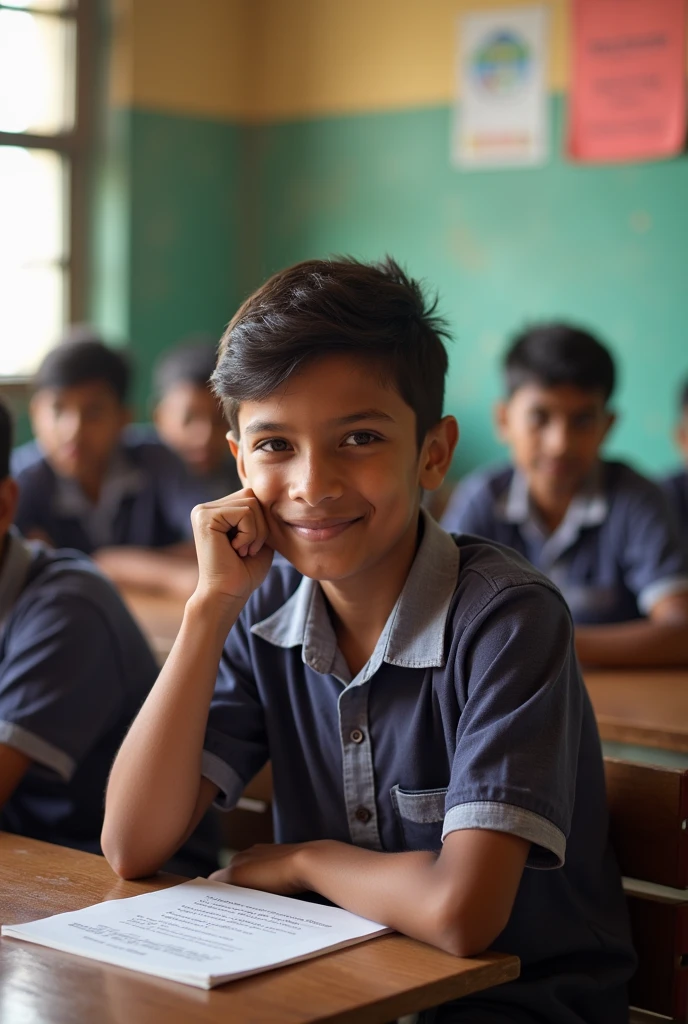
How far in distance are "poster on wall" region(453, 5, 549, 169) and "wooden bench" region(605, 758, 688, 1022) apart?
148 inches

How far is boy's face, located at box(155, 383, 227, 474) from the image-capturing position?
4.29 meters

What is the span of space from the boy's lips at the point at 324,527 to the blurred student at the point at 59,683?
0.40 metres

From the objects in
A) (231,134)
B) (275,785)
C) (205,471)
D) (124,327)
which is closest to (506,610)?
(275,785)

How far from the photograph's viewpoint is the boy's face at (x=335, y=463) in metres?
1.35

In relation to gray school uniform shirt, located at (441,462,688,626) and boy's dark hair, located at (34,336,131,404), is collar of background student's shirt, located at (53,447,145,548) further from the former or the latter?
gray school uniform shirt, located at (441,462,688,626)

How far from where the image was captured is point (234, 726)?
147 centimetres

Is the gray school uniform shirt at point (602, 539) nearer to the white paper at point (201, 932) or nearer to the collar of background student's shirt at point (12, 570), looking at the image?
the collar of background student's shirt at point (12, 570)

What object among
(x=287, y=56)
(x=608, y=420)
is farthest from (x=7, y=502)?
(x=287, y=56)

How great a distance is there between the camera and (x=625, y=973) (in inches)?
53.4

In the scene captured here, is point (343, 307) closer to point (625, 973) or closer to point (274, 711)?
point (274, 711)

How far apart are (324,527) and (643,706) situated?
2.96ft

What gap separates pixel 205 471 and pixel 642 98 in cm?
193

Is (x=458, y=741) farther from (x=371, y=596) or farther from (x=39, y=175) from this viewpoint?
(x=39, y=175)

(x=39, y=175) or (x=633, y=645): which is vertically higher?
(x=39, y=175)
